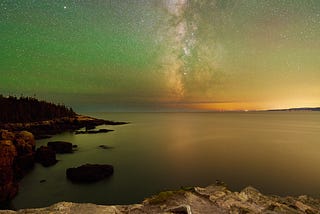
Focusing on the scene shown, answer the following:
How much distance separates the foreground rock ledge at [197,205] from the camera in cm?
682

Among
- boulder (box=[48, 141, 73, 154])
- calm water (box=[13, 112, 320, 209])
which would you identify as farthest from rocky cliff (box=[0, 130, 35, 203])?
boulder (box=[48, 141, 73, 154])

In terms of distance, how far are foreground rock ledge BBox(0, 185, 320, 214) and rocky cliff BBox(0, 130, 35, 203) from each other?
1975 cm

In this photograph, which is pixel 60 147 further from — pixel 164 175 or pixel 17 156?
pixel 164 175

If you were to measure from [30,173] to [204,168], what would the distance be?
26.3m

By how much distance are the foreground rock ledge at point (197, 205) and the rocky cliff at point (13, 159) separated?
19749 millimetres

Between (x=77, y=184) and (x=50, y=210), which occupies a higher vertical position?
(x=50, y=210)

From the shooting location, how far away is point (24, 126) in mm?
79625

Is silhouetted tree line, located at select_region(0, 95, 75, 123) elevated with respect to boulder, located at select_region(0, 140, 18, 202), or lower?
elevated

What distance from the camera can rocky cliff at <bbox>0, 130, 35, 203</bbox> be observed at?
22.0m

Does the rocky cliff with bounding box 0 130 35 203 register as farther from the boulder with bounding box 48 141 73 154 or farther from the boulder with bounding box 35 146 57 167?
the boulder with bounding box 48 141 73 154

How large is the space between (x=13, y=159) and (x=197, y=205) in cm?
2629

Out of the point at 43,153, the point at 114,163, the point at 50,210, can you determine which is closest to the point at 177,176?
the point at 114,163

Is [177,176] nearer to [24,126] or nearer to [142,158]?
[142,158]

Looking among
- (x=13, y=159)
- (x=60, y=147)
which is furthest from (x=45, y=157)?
(x=13, y=159)
